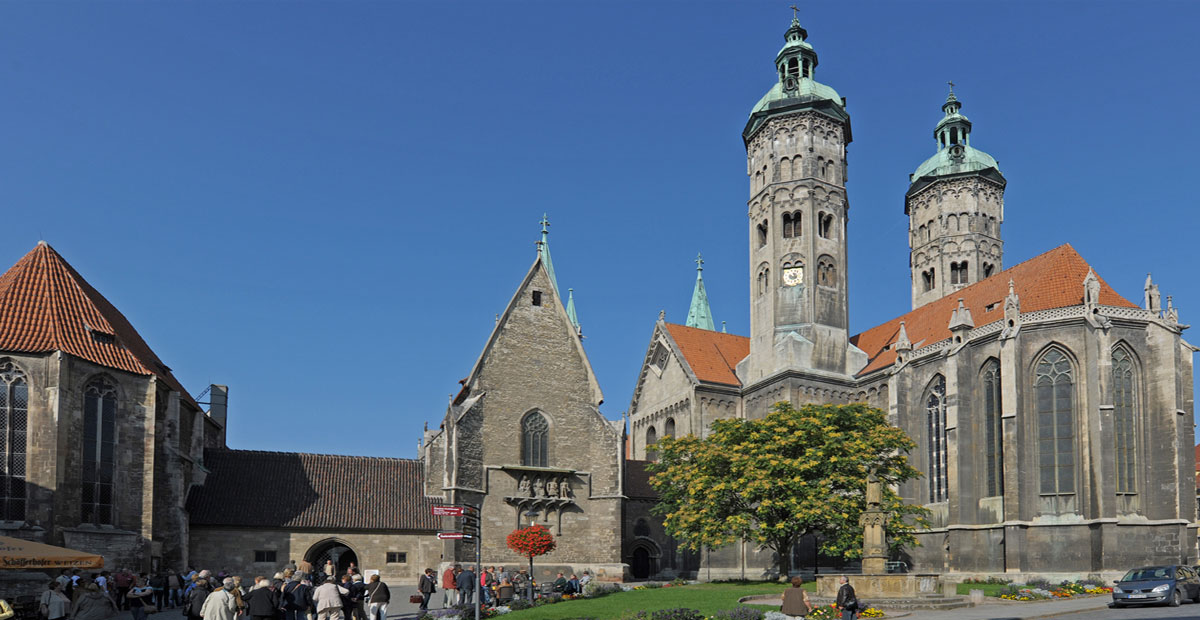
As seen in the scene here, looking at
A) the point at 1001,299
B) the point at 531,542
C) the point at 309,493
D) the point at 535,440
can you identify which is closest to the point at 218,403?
the point at 309,493

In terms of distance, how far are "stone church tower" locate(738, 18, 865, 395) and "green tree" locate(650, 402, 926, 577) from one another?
15558 mm

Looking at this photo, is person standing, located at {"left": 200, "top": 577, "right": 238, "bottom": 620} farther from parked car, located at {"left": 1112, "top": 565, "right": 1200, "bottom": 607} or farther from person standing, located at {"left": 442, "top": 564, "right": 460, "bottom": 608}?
parked car, located at {"left": 1112, "top": 565, "right": 1200, "bottom": 607}

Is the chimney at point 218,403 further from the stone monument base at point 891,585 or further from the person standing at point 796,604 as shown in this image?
the person standing at point 796,604

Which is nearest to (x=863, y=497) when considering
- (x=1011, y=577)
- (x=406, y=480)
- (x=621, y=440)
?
(x=1011, y=577)

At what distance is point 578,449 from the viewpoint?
5156 cm

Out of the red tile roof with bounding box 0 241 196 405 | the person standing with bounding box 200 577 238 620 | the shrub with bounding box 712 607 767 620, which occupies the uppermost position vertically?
the red tile roof with bounding box 0 241 196 405

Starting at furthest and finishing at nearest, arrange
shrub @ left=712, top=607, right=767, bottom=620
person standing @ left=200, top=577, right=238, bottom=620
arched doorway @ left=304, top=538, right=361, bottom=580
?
1. arched doorway @ left=304, top=538, right=361, bottom=580
2. shrub @ left=712, top=607, right=767, bottom=620
3. person standing @ left=200, top=577, right=238, bottom=620

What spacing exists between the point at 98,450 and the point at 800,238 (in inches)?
1623

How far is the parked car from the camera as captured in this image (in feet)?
92.1

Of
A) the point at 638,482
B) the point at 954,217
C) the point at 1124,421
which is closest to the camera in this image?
the point at 1124,421

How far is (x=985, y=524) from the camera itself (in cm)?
4747

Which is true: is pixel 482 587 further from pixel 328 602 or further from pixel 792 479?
pixel 792 479

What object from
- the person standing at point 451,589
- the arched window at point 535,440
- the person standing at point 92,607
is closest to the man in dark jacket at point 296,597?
the person standing at point 92,607

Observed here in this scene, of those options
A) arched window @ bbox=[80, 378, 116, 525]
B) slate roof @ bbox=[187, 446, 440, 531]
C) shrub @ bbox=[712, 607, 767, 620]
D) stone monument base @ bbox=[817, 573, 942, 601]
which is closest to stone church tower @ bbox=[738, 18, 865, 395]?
Result: slate roof @ bbox=[187, 446, 440, 531]
